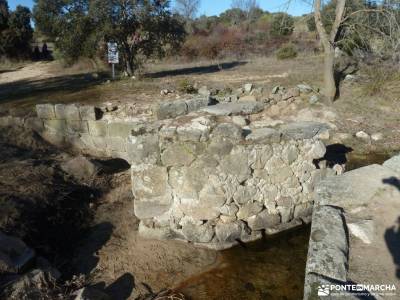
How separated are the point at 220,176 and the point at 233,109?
108 cm

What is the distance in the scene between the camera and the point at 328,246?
2471 mm

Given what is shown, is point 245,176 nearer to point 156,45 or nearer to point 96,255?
point 96,255

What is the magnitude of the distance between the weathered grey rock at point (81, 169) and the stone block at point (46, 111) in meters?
2.23

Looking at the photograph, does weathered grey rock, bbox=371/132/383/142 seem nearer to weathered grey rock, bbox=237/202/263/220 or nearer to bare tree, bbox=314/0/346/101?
bare tree, bbox=314/0/346/101

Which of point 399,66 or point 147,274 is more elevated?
point 399,66

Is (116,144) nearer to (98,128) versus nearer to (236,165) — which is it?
(98,128)

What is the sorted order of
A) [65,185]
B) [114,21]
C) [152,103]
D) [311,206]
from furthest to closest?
1. [114,21]
2. [152,103]
3. [65,185]
4. [311,206]

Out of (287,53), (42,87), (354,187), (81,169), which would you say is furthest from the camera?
(287,53)

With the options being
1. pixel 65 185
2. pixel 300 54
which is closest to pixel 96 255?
pixel 65 185

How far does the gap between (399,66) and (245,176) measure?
25.2 ft

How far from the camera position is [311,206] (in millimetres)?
4789

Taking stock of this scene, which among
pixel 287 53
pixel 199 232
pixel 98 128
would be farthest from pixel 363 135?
pixel 287 53

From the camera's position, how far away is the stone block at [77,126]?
809cm

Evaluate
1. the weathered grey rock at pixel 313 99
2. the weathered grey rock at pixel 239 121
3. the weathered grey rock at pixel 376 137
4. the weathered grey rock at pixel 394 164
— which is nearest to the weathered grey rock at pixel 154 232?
the weathered grey rock at pixel 239 121
